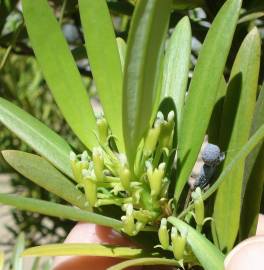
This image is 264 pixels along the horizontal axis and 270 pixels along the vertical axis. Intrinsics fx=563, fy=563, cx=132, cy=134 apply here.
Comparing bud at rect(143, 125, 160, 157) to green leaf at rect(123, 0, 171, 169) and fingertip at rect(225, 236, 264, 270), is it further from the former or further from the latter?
fingertip at rect(225, 236, 264, 270)

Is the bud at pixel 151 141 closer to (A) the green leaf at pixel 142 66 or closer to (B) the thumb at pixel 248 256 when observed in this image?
(A) the green leaf at pixel 142 66

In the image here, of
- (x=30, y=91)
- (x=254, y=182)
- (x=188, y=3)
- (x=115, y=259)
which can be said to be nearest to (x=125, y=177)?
(x=254, y=182)

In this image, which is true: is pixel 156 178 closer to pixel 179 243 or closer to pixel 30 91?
pixel 179 243

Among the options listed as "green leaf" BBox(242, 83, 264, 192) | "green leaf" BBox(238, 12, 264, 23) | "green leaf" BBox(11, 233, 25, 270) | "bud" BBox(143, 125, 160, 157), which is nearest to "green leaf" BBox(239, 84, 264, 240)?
"green leaf" BBox(242, 83, 264, 192)

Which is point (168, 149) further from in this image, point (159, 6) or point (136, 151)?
point (159, 6)

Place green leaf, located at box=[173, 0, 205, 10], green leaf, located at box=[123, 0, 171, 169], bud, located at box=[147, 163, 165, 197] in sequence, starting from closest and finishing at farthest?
green leaf, located at box=[123, 0, 171, 169] < bud, located at box=[147, 163, 165, 197] < green leaf, located at box=[173, 0, 205, 10]

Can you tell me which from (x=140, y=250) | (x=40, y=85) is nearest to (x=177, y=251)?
(x=140, y=250)
